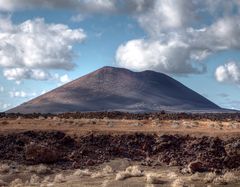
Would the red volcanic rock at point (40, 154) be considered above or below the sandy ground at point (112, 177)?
above

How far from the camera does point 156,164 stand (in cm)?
3297

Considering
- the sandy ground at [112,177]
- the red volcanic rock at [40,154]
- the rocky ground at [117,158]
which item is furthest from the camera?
the red volcanic rock at [40,154]

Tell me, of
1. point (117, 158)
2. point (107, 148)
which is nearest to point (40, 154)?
point (107, 148)

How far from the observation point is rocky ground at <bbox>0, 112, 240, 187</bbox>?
1028 inches

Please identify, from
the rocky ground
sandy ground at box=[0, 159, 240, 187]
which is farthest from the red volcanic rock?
sandy ground at box=[0, 159, 240, 187]

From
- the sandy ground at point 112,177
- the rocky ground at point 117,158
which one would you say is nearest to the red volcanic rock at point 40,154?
the rocky ground at point 117,158

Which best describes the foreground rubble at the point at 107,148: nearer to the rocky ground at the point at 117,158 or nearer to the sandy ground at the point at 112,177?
the rocky ground at the point at 117,158

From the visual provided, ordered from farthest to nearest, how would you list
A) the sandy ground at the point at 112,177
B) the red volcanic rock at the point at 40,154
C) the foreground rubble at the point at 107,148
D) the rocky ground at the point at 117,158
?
the red volcanic rock at the point at 40,154 → the foreground rubble at the point at 107,148 → the rocky ground at the point at 117,158 → the sandy ground at the point at 112,177

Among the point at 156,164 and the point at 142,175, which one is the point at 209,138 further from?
the point at 142,175

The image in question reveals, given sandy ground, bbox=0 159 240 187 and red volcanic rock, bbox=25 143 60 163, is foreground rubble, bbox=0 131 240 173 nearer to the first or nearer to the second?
red volcanic rock, bbox=25 143 60 163

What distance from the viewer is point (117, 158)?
35.8 m

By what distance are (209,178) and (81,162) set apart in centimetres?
1217

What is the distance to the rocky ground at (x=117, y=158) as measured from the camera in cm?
2611

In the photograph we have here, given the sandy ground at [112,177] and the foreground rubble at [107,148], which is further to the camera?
the foreground rubble at [107,148]
